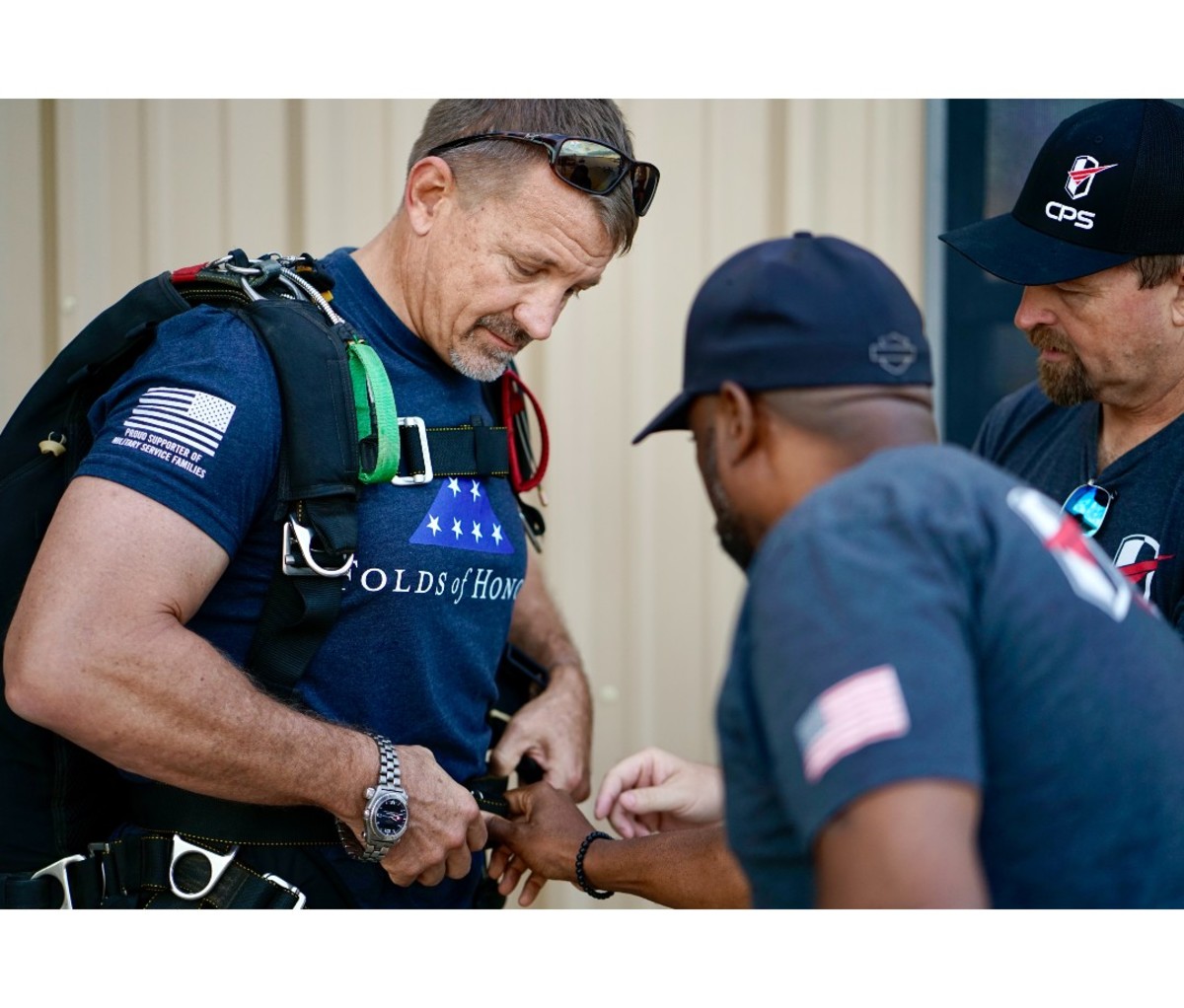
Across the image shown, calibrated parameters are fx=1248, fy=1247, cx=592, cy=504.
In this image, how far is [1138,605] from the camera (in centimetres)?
120

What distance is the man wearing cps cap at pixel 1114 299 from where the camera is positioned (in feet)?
6.86

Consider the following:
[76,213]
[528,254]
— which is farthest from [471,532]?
[76,213]

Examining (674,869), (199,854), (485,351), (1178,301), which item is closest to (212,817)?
(199,854)

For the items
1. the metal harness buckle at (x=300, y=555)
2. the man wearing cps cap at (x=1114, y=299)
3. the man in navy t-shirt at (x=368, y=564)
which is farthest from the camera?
the man wearing cps cap at (x=1114, y=299)

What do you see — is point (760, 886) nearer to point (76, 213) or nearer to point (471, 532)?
point (471, 532)

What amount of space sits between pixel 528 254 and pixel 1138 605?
116 cm

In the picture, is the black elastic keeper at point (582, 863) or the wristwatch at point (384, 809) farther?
the black elastic keeper at point (582, 863)

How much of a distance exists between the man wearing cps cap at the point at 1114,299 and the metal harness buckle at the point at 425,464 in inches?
40.3

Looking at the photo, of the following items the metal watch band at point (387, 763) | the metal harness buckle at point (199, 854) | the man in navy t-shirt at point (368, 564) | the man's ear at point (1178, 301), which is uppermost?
the man's ear at point (1178, 301)

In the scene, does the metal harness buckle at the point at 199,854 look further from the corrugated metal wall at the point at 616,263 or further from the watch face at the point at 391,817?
the corrugated metal wall at the point at 616,263

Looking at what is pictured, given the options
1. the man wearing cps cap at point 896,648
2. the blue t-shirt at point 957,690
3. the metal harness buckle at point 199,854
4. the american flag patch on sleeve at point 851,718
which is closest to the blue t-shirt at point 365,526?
the metal harness buckle at point 199,854

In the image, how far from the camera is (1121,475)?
2135 mm

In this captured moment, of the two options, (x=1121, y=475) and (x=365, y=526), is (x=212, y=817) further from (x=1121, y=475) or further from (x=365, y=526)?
(x=1121, y=475)

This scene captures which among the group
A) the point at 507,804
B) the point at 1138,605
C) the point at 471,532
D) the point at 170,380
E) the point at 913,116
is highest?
the point at 913,116
